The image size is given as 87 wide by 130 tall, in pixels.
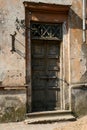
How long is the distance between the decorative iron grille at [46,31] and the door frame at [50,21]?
0.16m

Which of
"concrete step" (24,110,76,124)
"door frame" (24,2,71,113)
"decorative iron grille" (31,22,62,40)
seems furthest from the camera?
"decorative iron grille" (31,22,62,40)

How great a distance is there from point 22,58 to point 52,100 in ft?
5.37

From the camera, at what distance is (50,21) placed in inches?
368

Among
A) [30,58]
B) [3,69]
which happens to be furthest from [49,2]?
[3,69]

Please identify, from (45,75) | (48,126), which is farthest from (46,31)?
(48,126)

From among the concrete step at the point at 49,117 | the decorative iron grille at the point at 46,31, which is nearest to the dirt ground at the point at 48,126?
the concrete step at the point at 49,117

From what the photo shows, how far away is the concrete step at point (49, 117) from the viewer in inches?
343

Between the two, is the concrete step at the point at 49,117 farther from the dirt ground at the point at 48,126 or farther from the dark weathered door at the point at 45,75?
the dark weathered door at the point at 45,75

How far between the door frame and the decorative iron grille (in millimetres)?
156

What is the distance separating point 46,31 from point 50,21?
12.6 inches

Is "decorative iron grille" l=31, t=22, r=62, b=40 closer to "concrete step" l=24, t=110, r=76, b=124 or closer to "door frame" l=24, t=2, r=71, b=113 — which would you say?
"door frame" l=24, t=2, r=71, b=113

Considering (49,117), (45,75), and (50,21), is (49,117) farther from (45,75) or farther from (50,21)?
(50,21)

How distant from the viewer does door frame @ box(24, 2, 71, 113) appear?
905 cm

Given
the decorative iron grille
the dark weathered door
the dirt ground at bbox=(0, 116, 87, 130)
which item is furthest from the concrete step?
the decorative iron grille
